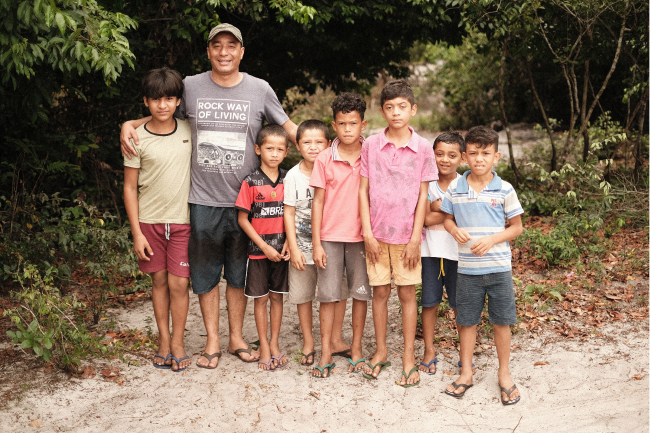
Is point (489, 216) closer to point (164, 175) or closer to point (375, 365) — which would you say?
point (375, 365)

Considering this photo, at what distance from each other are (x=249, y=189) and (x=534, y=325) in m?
2.55

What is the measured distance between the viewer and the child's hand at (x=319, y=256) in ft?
11.8

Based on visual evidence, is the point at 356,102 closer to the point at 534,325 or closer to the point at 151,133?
the point at 151,133

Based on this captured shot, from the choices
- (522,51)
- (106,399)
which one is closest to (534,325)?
(106,399)

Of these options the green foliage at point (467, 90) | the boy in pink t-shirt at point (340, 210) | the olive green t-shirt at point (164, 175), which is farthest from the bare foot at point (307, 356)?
the green foliage at point (467, 90)

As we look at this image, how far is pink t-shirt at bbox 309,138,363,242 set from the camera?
3.60 meters

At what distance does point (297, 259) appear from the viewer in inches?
145

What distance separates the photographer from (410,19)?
6855mm

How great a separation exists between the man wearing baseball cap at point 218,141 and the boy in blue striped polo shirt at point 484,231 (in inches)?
54.9

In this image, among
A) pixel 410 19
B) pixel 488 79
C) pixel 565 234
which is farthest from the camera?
pixel 488 79

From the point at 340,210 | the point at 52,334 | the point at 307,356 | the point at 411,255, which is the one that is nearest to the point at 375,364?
the point at 307,356

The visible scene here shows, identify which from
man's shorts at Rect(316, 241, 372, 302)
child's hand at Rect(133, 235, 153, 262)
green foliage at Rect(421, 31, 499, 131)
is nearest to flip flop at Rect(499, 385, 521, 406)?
man's shorts at Rect(316, 241, 372, 302)

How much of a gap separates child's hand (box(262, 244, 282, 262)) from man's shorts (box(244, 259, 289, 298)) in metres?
0.10

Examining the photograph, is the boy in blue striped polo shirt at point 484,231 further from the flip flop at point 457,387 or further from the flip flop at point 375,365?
the flip flop at point 375,365
